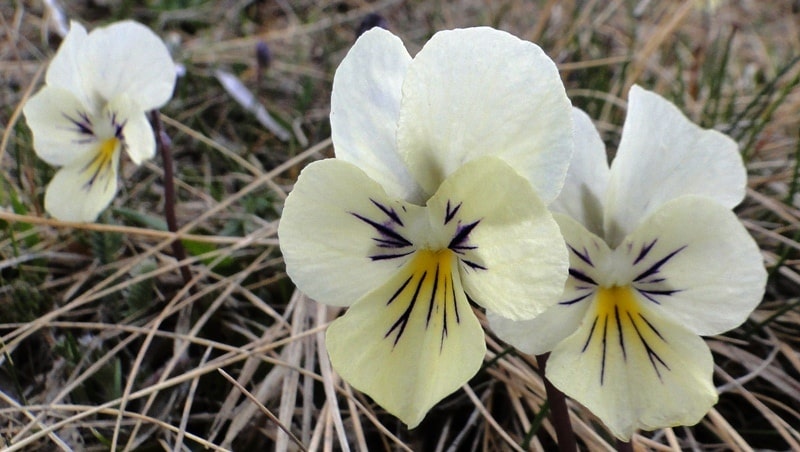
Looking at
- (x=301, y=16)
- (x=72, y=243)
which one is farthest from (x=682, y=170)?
(x=301, y=16)

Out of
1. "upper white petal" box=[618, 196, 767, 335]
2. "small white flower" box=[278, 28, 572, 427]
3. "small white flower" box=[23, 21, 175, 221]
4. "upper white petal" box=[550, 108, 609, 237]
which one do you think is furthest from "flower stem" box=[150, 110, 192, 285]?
"upper white petal" box=[618, 196, 767, 335]

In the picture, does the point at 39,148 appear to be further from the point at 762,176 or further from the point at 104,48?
the point at 762,176

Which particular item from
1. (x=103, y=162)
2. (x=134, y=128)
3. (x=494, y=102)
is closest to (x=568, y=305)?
(x=494, y=102)

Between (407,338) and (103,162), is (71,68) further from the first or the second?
(407,338)

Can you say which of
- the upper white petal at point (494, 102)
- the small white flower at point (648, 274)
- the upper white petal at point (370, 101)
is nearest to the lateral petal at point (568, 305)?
the small white flower at point (648, 274)

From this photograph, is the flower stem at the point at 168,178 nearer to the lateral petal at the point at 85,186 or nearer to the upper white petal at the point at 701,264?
the lateral petal at the point at 85,186

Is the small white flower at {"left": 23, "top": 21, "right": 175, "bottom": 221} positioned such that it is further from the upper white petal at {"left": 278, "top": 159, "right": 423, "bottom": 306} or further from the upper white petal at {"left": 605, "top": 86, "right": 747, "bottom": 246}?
the upper white petal at {"left": 605, "top": 86, "right": 747, "bottom": 246}

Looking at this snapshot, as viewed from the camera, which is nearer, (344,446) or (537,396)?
(344,446)
